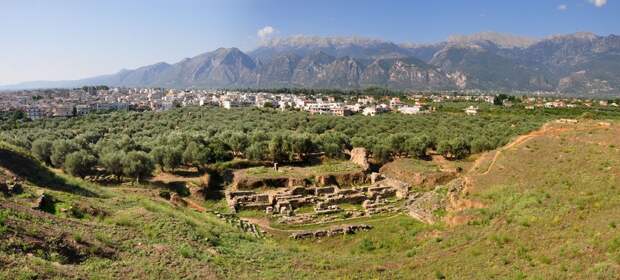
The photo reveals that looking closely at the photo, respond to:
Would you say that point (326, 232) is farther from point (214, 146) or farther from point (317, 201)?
point (214, 146)

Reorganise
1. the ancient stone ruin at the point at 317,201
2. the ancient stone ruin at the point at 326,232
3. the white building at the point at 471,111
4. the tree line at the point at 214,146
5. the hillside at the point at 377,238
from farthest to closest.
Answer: the white building at the point at 471,111 < the tree line at the point at 214,146 < the ancient stone ruin at the point at 317,201 < the ancient stone ruin at the point at 326,232 < the hillside at the point at 377,238

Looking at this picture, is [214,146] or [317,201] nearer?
[317,201]

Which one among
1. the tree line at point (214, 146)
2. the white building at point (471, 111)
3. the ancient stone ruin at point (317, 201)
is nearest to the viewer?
the ancient stone ruin at point (317, 201)

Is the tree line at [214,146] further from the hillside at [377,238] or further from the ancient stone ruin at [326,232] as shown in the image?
the ancient stone ruin at [326,232]

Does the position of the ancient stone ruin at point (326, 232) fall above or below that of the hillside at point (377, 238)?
below

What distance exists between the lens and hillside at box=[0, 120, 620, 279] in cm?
1165

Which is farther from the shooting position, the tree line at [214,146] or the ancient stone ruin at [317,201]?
the tree line at [214,146]

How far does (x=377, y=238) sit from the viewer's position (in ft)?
74.5

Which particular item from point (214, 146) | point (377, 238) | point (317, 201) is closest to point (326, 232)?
point (377, 238)

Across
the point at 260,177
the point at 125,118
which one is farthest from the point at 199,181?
the point at 125,118

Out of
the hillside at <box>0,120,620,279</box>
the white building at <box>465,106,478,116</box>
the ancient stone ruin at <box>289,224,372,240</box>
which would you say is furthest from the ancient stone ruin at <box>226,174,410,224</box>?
the white building at <box>465,106,478,116</box>

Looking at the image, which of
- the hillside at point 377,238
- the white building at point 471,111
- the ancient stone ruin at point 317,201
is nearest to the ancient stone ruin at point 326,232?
the hillside at point 377,238

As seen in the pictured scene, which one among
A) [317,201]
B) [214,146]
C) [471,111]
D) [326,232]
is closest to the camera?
[326,232]

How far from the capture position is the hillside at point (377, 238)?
11.6m
